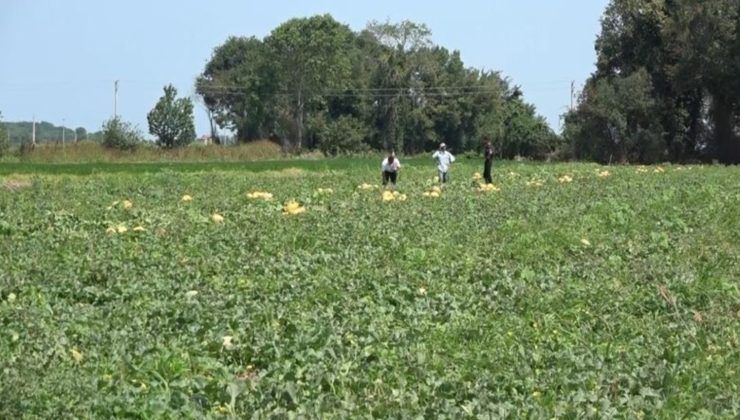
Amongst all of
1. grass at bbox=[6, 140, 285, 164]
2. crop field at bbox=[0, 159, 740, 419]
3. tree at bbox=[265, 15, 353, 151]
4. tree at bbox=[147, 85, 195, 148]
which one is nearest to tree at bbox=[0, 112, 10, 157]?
grass at bbox=[6, 140, 285, 164]

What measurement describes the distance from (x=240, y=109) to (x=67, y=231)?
69321mm

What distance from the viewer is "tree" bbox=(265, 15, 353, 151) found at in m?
65.5

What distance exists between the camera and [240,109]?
8106 cm

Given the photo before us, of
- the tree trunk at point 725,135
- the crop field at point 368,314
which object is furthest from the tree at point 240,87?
the crop field at point 368,314

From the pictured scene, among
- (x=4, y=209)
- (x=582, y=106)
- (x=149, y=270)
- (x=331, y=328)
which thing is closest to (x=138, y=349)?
(x=331, y=328)

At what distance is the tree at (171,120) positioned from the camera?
63031mm

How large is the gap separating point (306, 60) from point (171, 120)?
951 centimetres

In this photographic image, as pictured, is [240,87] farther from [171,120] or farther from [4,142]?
[4,142]

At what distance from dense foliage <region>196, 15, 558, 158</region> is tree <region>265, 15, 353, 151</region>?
64 millimetres

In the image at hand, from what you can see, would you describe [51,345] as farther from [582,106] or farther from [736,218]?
[582,106]

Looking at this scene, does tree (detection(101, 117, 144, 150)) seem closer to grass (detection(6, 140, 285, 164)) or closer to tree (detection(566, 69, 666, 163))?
grass (detection(6, 140, 285, 164))

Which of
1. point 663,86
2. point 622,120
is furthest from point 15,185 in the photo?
point 663,86

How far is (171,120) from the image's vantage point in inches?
2500

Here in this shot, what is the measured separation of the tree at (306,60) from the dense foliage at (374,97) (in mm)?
64
